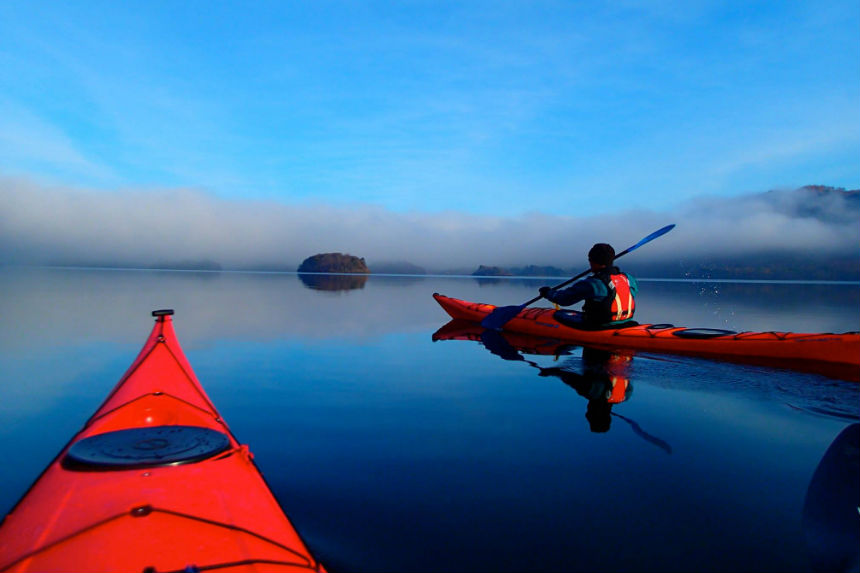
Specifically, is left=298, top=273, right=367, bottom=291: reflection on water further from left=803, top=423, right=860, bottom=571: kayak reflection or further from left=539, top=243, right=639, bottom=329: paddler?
left=803, top=423, right=860, bottom=571: kayak reflection

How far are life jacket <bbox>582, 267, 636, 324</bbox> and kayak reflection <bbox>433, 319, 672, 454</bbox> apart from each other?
2.47 feet

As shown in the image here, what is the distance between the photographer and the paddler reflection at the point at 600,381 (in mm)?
5955

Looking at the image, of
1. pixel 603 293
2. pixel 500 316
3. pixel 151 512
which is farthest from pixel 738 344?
pixel 151 512

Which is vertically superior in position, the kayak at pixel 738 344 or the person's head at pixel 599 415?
the kayak at pixel 738 344

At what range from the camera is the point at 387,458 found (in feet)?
14.5

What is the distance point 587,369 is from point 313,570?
24.2 ft

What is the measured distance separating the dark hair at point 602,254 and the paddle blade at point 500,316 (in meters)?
3.23

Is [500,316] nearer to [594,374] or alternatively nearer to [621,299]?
[621,299]

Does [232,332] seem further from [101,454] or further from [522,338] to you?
[101,454]

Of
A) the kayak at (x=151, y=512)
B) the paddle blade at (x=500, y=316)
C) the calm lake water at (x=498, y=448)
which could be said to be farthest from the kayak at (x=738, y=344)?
the kayak at (x=151, y=512)

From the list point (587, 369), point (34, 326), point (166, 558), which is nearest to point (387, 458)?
point (166, 558)

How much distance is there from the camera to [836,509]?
10.1 feet

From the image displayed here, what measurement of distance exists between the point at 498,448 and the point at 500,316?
30.0 ft

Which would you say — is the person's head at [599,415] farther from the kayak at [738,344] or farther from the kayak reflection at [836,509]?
the kayak at [738,344]
